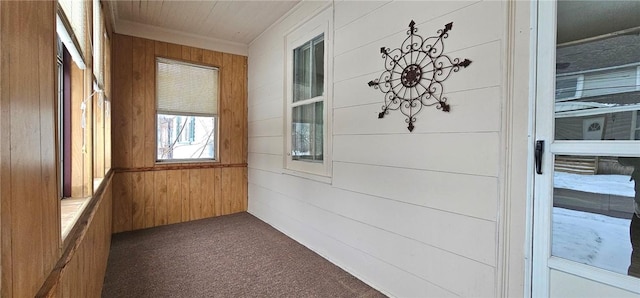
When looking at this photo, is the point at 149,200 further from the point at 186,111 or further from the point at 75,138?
the point at 75,138

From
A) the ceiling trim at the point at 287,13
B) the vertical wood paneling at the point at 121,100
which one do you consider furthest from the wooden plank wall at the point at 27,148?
the vertical wood paneling at the point at 121,100

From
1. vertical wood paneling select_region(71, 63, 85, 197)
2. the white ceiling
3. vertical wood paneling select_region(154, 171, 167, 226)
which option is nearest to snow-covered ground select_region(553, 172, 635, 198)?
vertical wood paneling select_region(71, 63, 85, 197)

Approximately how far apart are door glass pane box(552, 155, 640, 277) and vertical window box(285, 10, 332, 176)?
1.70m

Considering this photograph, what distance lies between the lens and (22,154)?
60 centimetres

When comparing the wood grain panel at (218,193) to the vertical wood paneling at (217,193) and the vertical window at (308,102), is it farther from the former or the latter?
the vertical window at (308,102)

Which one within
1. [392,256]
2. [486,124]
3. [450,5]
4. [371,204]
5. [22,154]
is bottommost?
[392,256]

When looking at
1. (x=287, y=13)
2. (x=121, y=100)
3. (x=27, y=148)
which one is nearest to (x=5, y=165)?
(x=27, y=148)

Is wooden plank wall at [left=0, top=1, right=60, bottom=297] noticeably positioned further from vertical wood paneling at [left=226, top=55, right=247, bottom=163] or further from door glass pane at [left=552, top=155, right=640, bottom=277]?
vertical wood paneling at [left=226, top=55, right=247, bottom=163]

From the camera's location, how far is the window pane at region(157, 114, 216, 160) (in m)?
3.86

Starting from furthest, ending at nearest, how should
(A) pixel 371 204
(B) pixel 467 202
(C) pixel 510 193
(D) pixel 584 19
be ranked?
(A) pixel 371 204 < (B) pixel 467 202 < (C) pixel 510 193 < (D) pixel 584 19

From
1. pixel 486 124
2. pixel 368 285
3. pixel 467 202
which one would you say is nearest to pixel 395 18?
pixel 486 124

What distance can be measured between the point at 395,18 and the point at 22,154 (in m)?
2.03

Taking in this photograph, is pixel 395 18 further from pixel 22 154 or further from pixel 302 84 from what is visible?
pixel 22 154

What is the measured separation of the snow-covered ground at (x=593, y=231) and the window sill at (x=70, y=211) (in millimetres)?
2043
